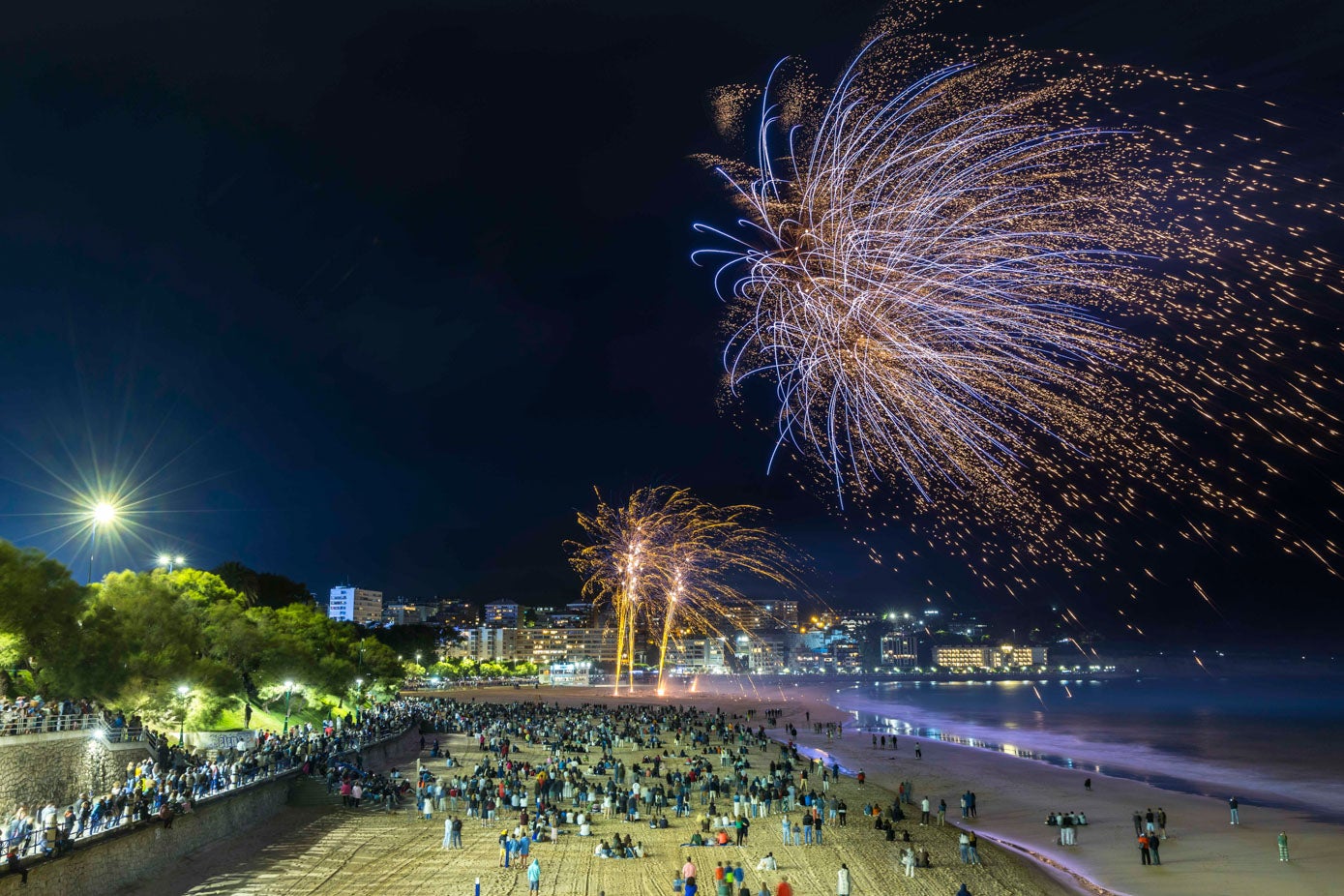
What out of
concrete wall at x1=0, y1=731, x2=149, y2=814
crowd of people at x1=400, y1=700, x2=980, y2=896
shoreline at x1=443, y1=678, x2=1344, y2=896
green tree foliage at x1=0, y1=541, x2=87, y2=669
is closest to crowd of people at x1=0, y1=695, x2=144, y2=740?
concrete wall at x1=0, y1=731, x2=149, y2=814

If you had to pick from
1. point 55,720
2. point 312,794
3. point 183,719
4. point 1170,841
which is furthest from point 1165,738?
point 55,720

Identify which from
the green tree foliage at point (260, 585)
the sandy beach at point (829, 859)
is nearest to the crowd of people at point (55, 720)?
the sandy beach at point (829, 859)

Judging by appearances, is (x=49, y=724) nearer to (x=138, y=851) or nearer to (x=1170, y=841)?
(x=138, y=851)

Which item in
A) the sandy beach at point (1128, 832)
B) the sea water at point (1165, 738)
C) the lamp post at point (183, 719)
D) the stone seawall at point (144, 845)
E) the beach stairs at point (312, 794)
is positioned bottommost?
the sea water at point (1165, 738)

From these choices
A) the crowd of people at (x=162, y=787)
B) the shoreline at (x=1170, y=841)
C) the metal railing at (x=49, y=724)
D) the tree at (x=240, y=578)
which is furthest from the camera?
the tree at (x=240, y=578)

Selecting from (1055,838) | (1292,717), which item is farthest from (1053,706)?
(1055,838)

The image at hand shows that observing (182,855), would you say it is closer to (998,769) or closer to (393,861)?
(393,861)

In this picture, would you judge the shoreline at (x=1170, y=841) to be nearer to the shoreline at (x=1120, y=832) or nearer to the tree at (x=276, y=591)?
the shoreline at (x=1120, y=832)

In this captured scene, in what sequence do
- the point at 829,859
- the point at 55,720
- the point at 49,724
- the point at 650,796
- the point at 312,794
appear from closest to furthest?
1. the point at 49,724
2. the point at 55,720
3. the point at 829,859
4. the point at 312,794
5. the point at 650,796
